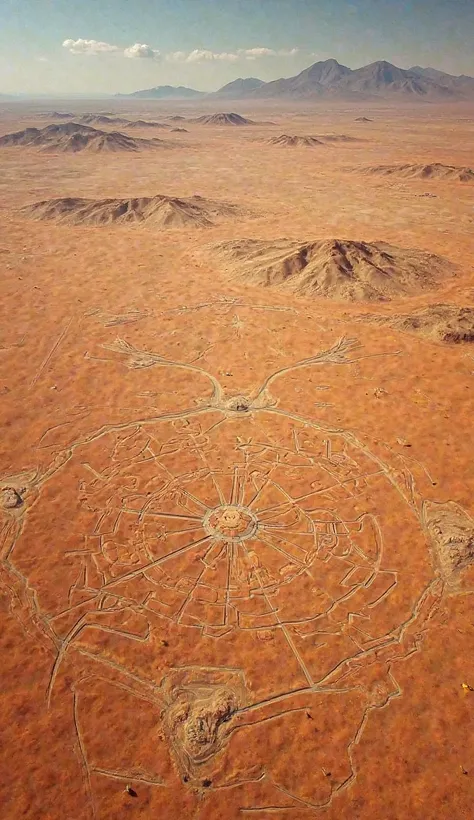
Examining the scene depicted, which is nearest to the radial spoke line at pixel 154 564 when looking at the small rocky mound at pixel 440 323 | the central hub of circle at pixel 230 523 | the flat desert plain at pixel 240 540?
the flat desert plain at pixel 240 540

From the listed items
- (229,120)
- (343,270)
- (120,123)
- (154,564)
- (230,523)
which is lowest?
(154,564)

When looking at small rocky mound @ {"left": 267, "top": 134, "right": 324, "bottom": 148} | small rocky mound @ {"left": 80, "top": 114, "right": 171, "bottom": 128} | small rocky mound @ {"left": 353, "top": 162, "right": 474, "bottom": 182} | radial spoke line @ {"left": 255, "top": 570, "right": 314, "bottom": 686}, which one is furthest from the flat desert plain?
small rocky mound @ {"left": 80, "top": 114, "right": 171, "bottom": 128}

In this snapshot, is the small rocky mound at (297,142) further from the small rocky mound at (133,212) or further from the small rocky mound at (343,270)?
the small rocky mound at (343,270)

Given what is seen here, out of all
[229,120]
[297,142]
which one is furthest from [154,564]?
[229,120]

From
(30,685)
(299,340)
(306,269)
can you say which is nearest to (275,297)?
(306,269)

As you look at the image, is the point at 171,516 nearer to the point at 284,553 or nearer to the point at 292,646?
the point at 284,553

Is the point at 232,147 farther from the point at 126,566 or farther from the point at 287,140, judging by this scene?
the point at 126,566

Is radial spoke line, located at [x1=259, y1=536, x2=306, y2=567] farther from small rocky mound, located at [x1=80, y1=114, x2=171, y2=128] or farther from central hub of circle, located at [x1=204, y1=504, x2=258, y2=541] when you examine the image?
small rocky mound, located at [x1=80, y1=114, x2=171, y2=128]
